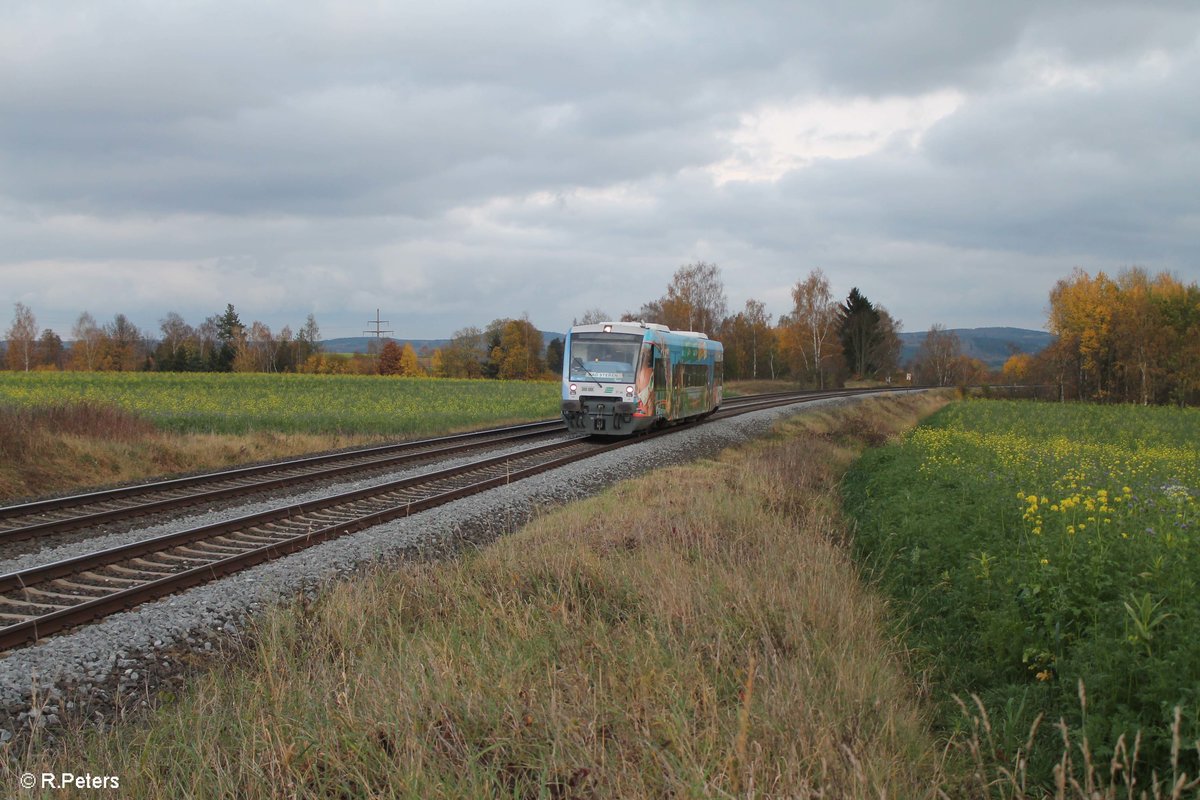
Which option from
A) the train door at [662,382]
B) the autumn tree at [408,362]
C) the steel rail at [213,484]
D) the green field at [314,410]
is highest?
the autumn tree at [408,362]

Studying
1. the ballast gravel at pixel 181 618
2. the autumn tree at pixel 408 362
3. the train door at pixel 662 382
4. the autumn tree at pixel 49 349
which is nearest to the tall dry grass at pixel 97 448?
the ballast gravel at pixel 181 618

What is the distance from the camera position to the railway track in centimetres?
682

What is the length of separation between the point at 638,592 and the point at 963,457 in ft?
33.4

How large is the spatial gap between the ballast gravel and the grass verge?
37 centimetres

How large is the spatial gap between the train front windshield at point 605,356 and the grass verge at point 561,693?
12.5m

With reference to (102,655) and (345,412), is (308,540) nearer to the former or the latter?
(102,655)

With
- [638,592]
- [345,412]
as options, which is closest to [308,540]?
[638,592]

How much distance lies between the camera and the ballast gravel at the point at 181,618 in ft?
17.4

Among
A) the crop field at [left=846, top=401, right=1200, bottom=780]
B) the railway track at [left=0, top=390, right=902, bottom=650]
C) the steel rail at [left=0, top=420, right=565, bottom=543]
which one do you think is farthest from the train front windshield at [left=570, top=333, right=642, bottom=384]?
the crop field at [left=846, top=401, right=1200, bottom=780]

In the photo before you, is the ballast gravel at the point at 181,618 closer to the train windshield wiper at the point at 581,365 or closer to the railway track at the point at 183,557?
the railway track at the point at 183,557

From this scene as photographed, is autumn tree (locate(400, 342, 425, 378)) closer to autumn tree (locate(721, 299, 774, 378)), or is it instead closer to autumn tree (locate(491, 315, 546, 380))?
autumn tree (locate(491, 315, 546, 380))

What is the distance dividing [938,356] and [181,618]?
12322cm

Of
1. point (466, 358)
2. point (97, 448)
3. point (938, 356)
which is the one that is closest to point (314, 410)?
point (97, 448)

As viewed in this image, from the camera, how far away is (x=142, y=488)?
13.1 metres
